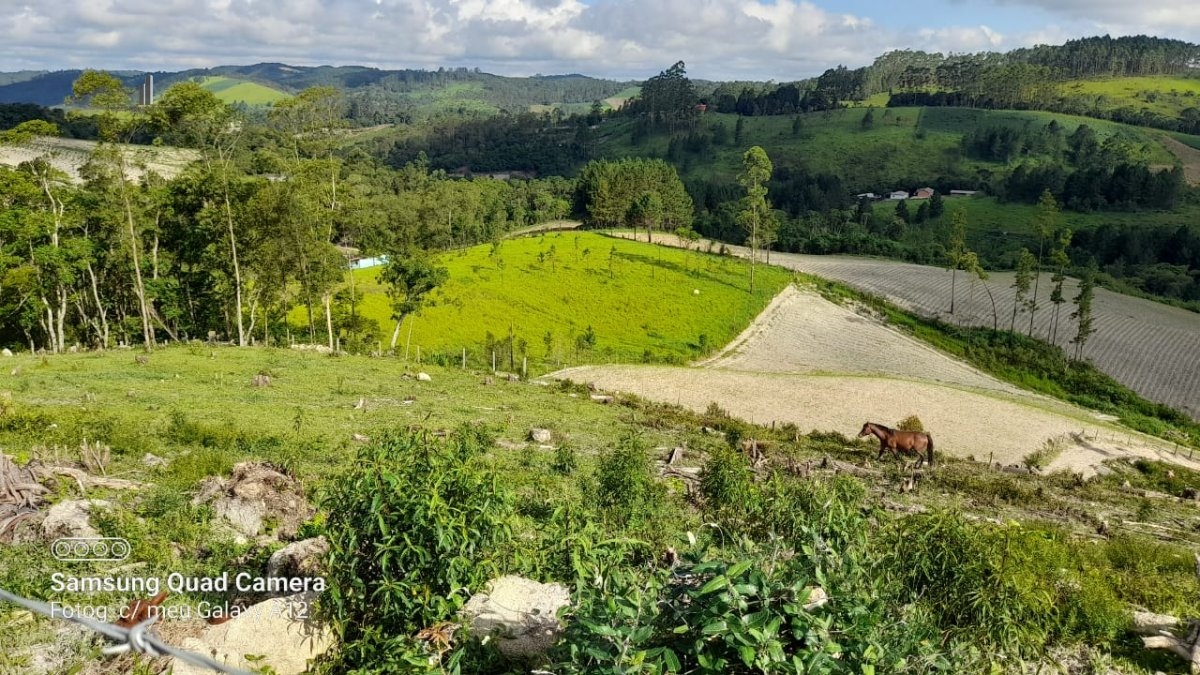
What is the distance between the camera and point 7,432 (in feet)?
52.3

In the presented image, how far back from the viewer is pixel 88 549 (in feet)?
33.0

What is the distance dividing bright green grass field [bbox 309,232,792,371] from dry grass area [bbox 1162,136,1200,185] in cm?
10561

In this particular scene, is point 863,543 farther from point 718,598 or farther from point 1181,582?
point 1181,582

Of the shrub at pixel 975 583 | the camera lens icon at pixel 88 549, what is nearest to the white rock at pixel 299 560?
the camera lens icon at pixel 88 549

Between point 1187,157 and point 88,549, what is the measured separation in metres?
180

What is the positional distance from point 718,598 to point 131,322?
45.9 meters

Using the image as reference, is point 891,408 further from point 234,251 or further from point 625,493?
point 234,251

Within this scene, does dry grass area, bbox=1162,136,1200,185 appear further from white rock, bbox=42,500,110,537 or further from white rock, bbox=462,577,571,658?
white rock, bbox=42,500,110,537

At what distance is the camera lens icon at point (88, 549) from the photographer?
9948 mm

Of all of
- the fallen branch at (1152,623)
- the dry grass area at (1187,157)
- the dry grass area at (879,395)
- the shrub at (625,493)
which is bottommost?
the dry grass area at (879,395)

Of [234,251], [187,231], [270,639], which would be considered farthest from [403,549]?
[187,231]

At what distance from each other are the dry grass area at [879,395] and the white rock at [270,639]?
28317 mm

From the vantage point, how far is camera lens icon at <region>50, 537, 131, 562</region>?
392 inches

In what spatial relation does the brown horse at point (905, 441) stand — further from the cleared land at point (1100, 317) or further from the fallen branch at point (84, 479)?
the cleared land at point (1100, 317)
